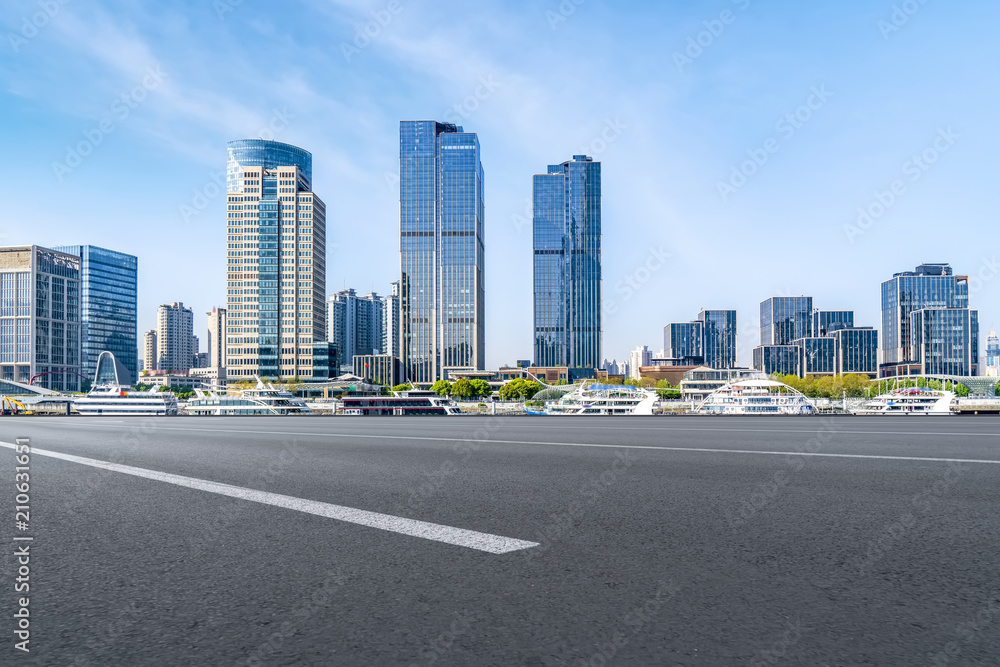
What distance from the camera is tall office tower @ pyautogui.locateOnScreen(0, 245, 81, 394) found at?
149000mm

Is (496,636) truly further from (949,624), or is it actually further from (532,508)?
(532,508)

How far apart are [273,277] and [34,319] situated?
203ft

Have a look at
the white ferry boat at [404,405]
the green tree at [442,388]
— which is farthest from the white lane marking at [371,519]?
the green tree at [442,388]

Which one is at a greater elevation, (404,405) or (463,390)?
(404,405)

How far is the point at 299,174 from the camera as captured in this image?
509 feet

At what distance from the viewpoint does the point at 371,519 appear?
4746 millimetres

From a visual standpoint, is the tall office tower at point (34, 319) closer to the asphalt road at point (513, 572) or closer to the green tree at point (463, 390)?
the green tree at point (463, 390)

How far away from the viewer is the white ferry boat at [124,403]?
175 feet

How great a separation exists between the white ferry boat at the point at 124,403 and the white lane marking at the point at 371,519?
53378 millimetres

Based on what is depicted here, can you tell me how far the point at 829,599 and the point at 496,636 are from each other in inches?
65.5

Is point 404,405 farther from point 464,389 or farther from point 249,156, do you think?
point 249,156

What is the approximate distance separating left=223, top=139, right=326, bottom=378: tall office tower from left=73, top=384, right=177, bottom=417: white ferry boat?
90.3 m

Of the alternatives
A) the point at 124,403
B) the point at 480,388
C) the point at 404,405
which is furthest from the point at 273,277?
the point at 404,405

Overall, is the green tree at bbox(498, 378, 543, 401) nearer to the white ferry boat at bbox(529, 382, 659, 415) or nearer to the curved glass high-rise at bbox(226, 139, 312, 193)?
the white ferry boat at bbox(529, 382, 659, 415)
